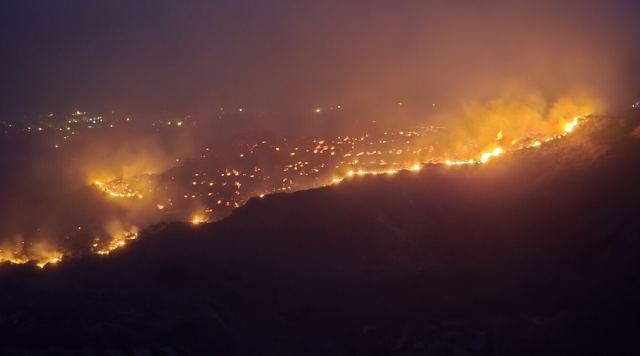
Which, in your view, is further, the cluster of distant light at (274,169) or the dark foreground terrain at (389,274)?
the cluster of distant light at (274,169)

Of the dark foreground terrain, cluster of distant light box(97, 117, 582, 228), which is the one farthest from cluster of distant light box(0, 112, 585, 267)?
the dark foreground terrain

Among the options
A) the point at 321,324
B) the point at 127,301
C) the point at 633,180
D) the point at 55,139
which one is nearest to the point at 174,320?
the point at 127,301

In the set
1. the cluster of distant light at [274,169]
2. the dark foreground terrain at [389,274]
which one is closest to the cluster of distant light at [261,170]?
the cluster of distant light at [274,169]

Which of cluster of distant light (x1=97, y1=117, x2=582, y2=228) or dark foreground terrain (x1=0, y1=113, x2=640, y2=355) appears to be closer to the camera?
dark foreground terrain (x1=0, y1=113, x2=640, y2=355)

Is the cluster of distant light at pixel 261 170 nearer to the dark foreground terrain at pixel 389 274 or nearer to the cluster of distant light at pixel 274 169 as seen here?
the cluster of distant light at pixel 274 169

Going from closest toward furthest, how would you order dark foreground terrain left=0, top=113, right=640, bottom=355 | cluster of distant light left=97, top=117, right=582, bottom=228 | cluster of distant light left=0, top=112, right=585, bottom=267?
1. dark foreground terrain left=0, top=113, right=640, bottom=355
2. cluster of distant light left=0, top=112, right=585, bottom=267
3. cluster of distant light left=97, top=117, right=582, bottom=228

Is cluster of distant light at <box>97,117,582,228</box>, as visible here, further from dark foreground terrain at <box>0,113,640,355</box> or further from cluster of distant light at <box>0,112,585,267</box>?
dark foreground terrain at <box>0,113,640,355</box>

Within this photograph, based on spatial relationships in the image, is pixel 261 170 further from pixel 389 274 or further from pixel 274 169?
pixel 389 274
